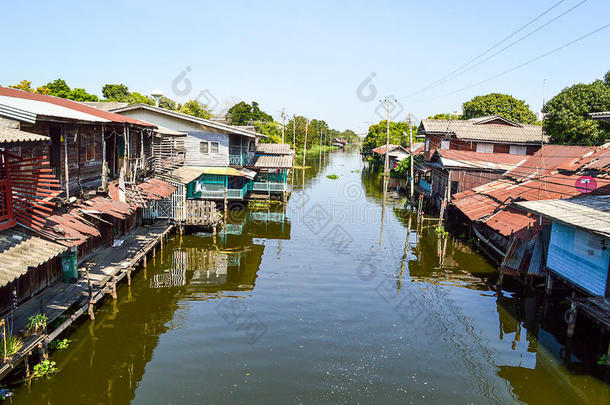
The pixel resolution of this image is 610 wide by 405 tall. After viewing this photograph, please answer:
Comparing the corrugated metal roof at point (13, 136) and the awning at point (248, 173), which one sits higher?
the corrugated metal roof at point (13, 136)

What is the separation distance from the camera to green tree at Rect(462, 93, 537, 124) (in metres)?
62.8

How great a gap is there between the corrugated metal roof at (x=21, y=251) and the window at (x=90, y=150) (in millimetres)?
6200

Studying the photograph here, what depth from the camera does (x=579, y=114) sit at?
3372 centimetres

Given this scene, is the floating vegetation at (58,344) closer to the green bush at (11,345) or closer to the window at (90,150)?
the green bush at (11,345)

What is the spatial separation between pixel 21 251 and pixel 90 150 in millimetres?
7842

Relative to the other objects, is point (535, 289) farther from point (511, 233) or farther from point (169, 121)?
point (169, 121)

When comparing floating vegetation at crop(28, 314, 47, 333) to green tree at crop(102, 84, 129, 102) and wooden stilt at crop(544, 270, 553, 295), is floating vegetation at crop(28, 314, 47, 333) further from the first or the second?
green tree at crop(102, 84, 129, 102)

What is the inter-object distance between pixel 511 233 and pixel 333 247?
405 inches

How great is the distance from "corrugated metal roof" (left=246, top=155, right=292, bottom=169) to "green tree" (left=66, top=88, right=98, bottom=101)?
93.8 ft

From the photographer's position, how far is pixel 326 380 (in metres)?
11.7

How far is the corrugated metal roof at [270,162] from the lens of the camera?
37.0 m

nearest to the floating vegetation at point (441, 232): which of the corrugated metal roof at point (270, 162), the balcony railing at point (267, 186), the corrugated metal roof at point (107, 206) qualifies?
the corrugated metal roof at point (270, 162)

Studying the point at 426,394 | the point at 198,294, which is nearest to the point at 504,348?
the point at 426,394

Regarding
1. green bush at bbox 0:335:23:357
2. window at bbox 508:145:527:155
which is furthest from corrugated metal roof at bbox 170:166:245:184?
window at bbox 508:145:527:155
